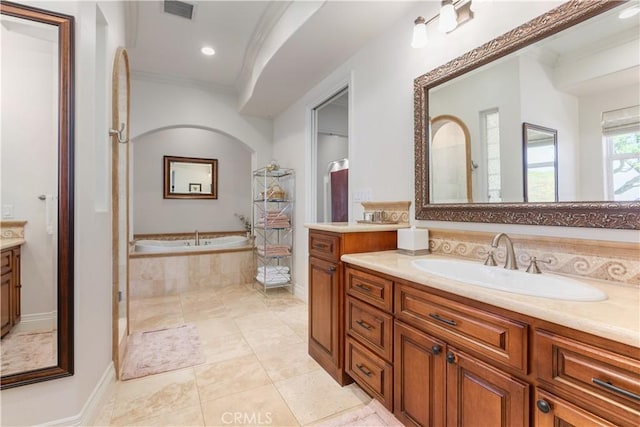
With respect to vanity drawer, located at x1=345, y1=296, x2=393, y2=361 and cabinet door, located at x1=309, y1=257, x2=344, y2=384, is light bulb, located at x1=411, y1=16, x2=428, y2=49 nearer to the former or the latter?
cabinet door, located at x1=309, y1=257, x2=344, y2=384

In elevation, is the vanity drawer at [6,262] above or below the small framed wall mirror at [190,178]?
below

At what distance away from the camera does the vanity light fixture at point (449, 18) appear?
1.53m

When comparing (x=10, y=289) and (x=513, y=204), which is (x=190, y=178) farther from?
(x=513, y=204)

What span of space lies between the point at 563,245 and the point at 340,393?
141 cm

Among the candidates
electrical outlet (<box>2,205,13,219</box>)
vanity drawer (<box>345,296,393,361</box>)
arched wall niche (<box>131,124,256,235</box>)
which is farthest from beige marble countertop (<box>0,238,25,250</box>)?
arched wall niche (<box>131,124,256,235</box>)

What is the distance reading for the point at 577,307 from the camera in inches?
32.3

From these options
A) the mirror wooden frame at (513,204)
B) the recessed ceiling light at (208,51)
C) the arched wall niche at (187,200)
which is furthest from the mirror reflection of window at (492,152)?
the arched wall niche at (187,200)

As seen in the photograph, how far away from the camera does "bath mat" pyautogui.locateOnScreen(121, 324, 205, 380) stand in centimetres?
199

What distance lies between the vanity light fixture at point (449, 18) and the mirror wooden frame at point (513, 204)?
198 millimetres

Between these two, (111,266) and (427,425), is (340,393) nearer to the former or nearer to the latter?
(427,425)

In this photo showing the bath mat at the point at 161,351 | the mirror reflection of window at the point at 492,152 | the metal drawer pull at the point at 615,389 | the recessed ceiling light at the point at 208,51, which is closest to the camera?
the metal drawer pull at the point at 615,389

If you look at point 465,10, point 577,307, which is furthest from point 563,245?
point 465,10

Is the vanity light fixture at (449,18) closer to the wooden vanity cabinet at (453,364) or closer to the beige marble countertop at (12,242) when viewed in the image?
the wooden vanity cabinet at (453,364)

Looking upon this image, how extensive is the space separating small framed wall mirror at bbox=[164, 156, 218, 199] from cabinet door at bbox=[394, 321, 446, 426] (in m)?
4.73
